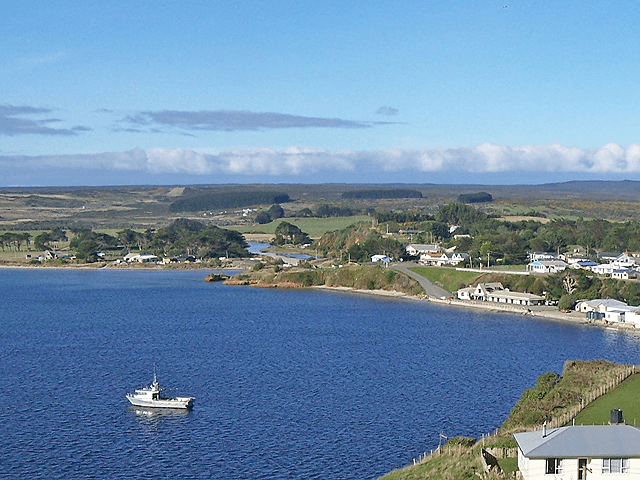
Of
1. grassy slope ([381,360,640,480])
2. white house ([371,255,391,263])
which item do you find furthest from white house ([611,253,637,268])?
grassy slope ([381,360,640,480])

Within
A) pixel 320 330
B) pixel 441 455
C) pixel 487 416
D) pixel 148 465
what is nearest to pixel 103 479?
pixel 148 465

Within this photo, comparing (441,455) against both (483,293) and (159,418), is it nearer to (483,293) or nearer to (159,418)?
(159,418)

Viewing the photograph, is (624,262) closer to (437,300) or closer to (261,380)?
(437,300)

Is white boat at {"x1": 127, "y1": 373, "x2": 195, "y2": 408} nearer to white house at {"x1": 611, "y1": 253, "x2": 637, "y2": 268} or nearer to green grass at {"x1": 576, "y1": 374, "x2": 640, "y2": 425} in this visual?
green grass at {"x1": 576, "y1": 374, "x2": 640, "y2": 425}

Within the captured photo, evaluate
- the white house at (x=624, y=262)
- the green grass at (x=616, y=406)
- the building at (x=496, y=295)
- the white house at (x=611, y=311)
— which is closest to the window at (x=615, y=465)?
the green grass at (x=616, y=406)

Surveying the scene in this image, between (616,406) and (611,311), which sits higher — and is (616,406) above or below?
above

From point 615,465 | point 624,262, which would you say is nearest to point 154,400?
point 615,465
